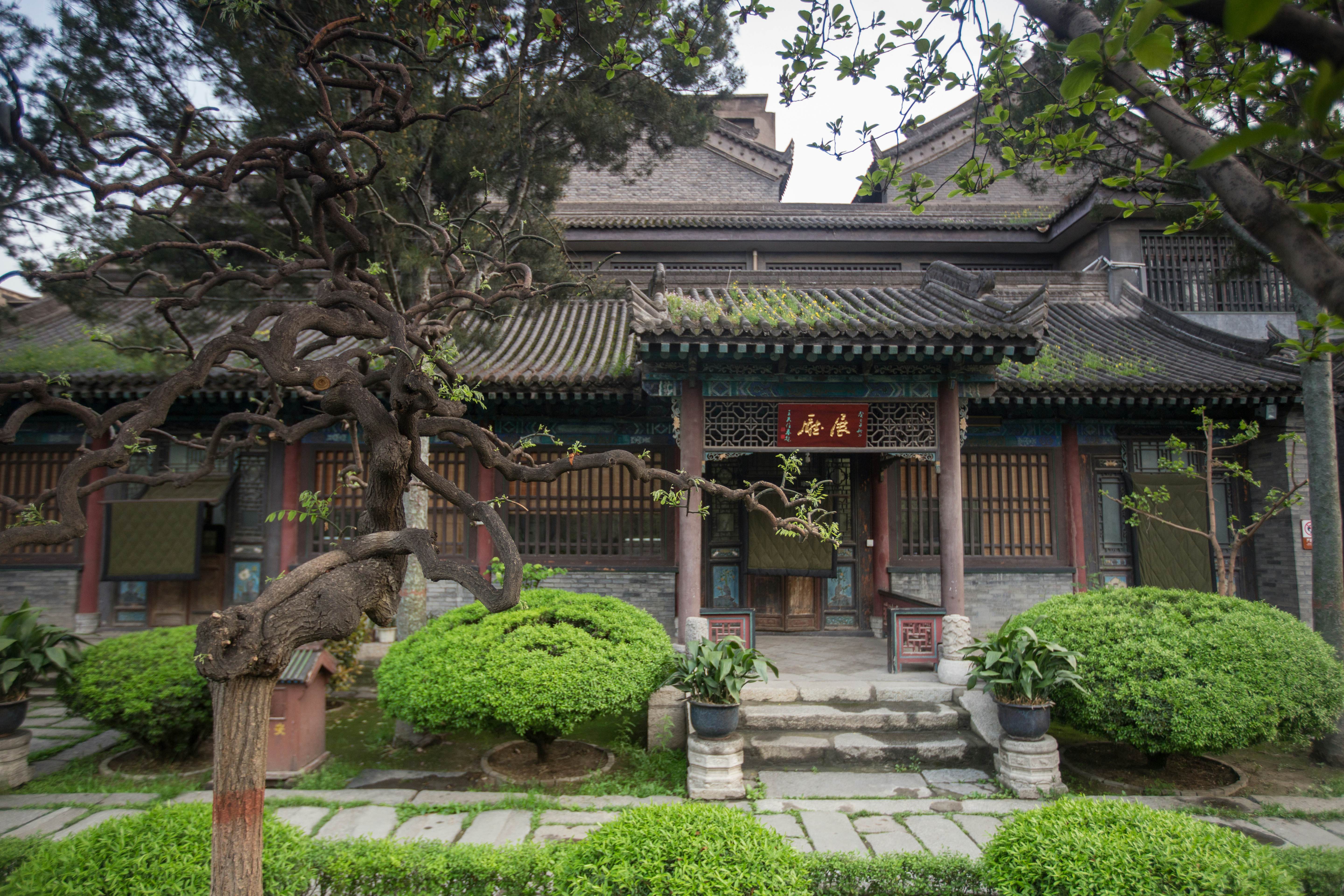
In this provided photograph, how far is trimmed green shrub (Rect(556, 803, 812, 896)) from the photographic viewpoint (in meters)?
2.99

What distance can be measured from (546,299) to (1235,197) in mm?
7627

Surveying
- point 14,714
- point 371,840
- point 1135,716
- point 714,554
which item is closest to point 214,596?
point 14,714

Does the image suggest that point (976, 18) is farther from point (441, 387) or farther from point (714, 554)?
point (714, 554)

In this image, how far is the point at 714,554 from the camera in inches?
380

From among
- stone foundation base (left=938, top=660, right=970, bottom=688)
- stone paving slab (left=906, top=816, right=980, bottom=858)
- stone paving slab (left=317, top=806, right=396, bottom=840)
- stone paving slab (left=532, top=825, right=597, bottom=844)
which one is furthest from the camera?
stone foundation base (left=938, top=660, right=970, bottom=688)

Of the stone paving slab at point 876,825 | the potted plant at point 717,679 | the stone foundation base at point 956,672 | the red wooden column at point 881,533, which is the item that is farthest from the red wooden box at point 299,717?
the red wooden column at point 881,533

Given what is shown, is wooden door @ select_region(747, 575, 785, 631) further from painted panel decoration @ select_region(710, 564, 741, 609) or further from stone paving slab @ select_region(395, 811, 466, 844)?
stone paving slab @ select_region(395, 811, 466, 844)

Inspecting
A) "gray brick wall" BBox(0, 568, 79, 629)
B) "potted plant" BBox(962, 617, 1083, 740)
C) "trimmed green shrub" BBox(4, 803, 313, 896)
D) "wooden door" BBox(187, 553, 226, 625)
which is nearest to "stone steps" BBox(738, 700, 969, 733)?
"potted plant" BBox(962, 617, 1083, 740)

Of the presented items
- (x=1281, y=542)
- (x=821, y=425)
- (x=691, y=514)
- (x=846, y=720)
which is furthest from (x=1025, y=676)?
(x=1281, y=542)

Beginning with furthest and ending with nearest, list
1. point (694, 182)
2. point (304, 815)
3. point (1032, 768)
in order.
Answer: point (694, 182) → point (1032, 768) → point (304, 815)

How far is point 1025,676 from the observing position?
220 inches

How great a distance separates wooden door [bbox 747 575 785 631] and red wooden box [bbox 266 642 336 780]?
211 inches

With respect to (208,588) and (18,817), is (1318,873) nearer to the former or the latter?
(18,817)

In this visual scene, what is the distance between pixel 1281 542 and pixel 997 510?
3.44m
